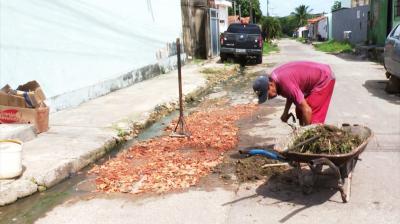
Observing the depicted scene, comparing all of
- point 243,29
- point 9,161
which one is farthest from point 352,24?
point 9,161

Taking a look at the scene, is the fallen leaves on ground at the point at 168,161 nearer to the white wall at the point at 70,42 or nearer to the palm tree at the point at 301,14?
the white wall at the point at 70,42

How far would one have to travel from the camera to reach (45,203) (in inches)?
219

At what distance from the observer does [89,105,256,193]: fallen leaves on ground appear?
5.94 m

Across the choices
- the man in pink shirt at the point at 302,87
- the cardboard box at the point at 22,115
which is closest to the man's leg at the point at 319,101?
the man in pink shirt at the point at 302,87

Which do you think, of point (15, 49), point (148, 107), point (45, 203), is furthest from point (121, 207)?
point (148, 107)

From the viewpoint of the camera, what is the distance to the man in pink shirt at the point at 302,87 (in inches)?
214

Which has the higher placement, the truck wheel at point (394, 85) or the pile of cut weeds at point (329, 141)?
the pile of cut weeds at point (329, 141)

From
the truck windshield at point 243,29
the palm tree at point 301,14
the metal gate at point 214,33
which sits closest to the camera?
the truck windshield at point 243,29

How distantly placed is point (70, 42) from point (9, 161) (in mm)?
6180

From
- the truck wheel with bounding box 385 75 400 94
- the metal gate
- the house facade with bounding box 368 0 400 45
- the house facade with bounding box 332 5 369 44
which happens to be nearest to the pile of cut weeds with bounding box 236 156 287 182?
the truck wheel with bounding box 385 75 400 94

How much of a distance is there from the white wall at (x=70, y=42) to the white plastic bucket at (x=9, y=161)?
3.40 meters

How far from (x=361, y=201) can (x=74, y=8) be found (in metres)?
9.13

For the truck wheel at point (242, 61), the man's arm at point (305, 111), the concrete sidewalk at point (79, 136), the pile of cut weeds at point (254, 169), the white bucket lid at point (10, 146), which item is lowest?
the pile of cut weeds at point (254, 169)

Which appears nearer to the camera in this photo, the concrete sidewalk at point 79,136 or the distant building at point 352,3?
the concrete sidewalk at point 79,136
